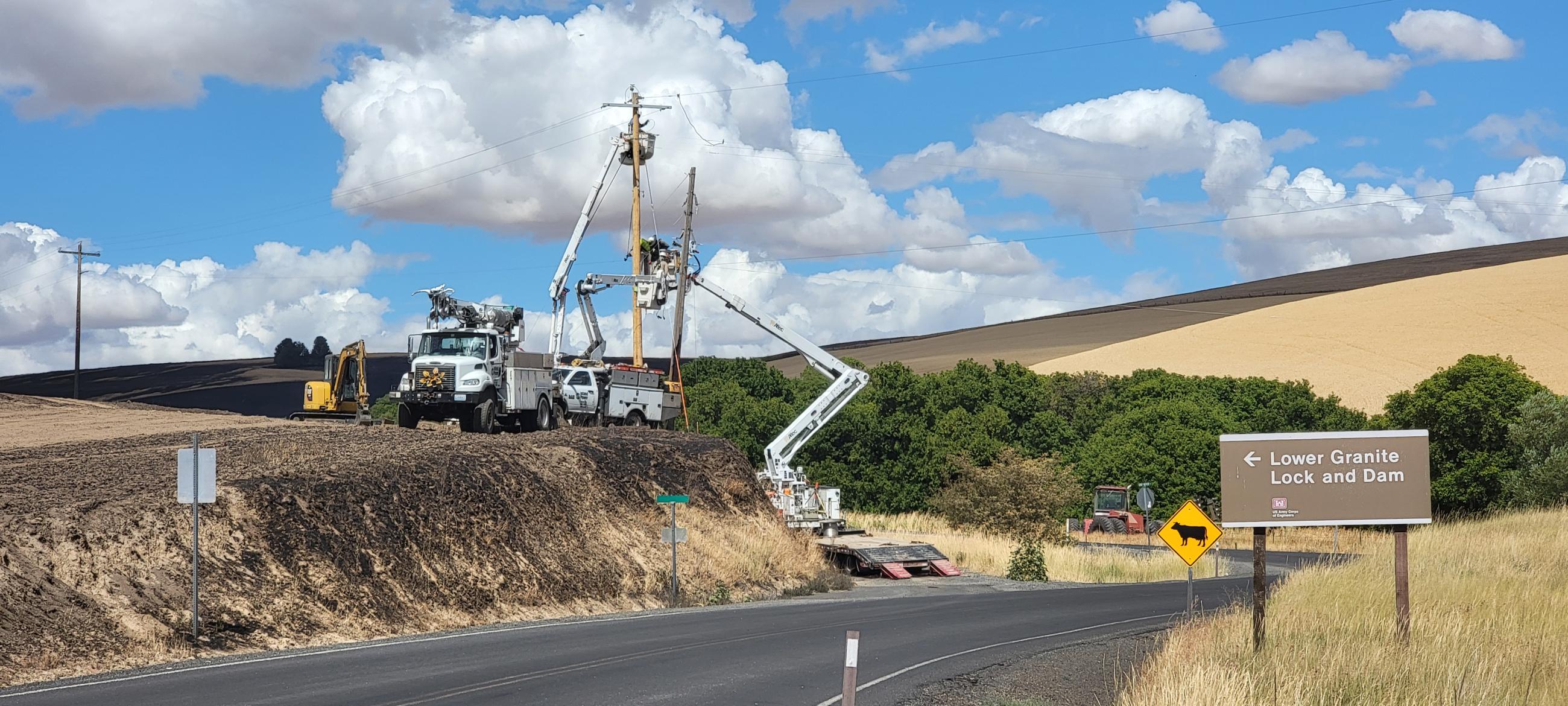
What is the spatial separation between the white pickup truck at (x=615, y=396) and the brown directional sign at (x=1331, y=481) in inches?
1094

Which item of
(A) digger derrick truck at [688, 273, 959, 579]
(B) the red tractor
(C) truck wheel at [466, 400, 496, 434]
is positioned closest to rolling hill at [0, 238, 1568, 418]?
(B) the red tractor

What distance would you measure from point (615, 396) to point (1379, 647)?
30807 mm

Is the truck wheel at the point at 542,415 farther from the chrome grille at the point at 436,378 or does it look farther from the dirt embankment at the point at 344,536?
the chrome grille at the point at 436,378

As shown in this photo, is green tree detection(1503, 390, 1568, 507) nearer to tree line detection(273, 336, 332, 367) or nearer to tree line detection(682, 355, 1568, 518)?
tree line detection(682, 355, 1568, 518)

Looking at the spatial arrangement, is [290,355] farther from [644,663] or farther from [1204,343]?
[644,663]

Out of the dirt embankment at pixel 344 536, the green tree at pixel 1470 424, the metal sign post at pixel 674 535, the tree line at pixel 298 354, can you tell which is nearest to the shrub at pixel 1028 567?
the dirt embankment at pixel 344 536

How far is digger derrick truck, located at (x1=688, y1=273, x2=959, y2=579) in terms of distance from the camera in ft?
136

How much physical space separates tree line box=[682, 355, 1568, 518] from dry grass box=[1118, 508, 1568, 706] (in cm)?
3359

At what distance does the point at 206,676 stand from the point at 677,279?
26.9m

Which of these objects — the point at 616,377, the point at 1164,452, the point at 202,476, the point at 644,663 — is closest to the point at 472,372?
the point at 616,377

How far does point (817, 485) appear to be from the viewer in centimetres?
4628

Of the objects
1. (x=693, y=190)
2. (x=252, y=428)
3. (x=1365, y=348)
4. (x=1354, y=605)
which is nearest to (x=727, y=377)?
(x=1365, y=348)

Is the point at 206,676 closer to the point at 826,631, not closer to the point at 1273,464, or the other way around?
the point at 826,631

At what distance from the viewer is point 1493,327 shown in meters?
92.4
